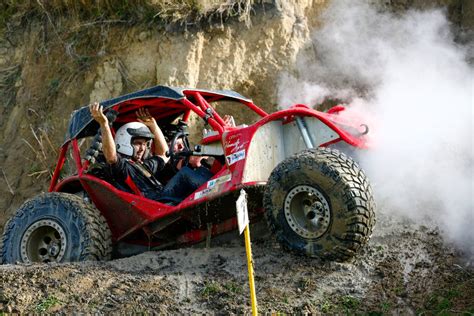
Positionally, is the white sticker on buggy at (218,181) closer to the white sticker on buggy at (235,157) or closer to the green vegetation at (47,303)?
the white sticker on buggy at (235,157)

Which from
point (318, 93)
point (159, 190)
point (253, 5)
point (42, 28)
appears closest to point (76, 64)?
point (42, 28)

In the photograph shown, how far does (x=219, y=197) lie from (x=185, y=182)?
28.3 inches

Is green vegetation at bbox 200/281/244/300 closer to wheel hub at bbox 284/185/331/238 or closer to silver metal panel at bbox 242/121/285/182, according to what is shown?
wheel hub at bbox 284/185/331/238

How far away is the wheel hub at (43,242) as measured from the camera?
8.08m

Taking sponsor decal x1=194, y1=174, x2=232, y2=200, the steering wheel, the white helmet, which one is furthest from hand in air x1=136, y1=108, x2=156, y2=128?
sponsor decal x1=194, y1=174, x2=232, y2=200

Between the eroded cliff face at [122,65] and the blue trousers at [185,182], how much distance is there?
134 inches

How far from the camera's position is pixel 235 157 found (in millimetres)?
7375

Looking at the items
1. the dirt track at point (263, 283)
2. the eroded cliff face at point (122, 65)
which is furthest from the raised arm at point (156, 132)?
the eroded cliff face at point (122, 65)

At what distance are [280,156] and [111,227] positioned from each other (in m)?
1.85

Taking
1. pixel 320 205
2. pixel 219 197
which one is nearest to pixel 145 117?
pixel 219 197

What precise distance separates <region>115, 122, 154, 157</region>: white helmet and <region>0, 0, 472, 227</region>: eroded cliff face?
2.68 metres

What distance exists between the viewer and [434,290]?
669 cm

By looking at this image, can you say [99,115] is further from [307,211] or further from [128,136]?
[307,211]

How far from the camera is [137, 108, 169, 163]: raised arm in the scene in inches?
348
